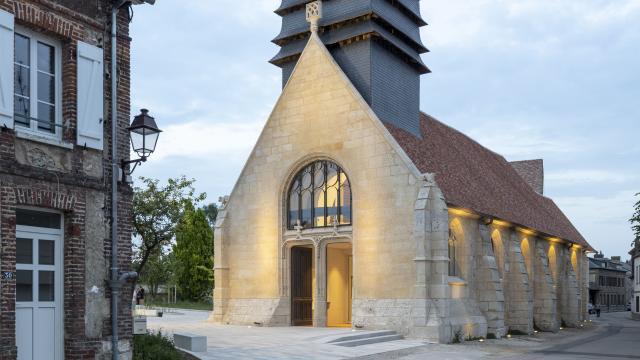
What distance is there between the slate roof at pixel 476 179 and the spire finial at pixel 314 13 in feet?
16.3

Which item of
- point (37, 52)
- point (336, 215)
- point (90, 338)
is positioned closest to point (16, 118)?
point (37, 52)

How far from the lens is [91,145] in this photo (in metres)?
11.9

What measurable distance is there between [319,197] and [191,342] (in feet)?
36.1

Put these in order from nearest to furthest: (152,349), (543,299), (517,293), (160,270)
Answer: (152,349)
(517,293)
(543,299)
(160,270)

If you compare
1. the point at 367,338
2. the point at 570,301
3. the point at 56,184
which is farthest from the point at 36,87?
the point at 570,301

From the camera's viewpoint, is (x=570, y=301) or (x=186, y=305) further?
(x=186, y=305)

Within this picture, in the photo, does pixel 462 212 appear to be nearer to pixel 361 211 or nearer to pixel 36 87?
pixel 361 211

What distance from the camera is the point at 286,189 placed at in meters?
27.6

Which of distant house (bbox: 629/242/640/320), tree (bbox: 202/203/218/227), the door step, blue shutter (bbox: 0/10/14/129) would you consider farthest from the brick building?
tree (bbox: 202/203/218/227)

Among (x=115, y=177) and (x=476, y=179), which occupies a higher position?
(x=476, y=179)

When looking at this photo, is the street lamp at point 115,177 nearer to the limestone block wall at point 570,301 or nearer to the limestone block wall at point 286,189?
the limestone block wall at point 286,189

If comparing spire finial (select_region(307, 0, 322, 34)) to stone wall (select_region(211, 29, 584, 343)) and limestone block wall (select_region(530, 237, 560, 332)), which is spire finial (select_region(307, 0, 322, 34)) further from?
limestone block wall (select_region(530, 237, 560, 332))

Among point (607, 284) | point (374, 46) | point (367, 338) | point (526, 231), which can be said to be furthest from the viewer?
point (607, 284)

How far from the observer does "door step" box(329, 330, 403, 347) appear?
2064 cm
